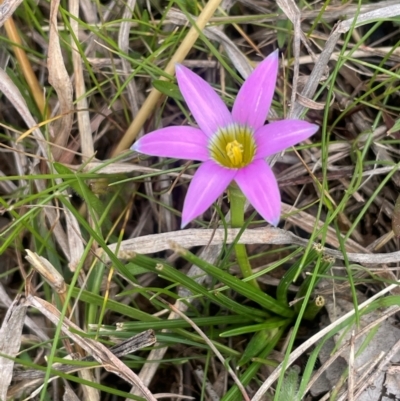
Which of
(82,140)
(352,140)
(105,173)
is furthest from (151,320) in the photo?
(352,140)

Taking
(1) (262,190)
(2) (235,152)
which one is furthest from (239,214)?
(1) (262,190)

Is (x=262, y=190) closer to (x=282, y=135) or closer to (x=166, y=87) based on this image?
(x=282, y=135)

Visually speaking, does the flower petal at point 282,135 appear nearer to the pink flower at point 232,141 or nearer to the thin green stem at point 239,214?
the pink flower at point 232,141

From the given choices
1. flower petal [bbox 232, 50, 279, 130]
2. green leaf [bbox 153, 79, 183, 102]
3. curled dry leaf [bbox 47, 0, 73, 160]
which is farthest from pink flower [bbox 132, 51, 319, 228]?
curled dry leaf [bbox 47, 0, 73, 160]

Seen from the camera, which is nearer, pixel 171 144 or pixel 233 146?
pixel 171 144

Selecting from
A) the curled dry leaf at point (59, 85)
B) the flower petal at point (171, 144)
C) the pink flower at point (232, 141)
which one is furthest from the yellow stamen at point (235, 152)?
the curled dry leaf at point (59, 85)

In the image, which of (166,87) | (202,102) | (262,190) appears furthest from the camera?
(166,87)

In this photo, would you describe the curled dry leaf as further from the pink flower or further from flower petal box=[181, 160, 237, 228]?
flower petal box=[181, 160, 237, 228]
